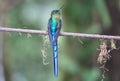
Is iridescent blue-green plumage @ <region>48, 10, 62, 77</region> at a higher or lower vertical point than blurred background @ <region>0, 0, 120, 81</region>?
higher

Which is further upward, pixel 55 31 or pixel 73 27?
pixel 55 31

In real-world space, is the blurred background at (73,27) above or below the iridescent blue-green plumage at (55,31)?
below

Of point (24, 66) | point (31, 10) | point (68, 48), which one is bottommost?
point (24, 66)

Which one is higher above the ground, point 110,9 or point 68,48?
point 110,9

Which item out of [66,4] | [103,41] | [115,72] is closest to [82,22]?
[66,4]

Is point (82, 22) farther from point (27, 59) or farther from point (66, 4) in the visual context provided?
point (27, 59)

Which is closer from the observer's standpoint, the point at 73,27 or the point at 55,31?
the point at 55,31

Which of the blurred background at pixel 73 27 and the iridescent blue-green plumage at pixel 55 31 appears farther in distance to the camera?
the blurred background at pixel 73 27

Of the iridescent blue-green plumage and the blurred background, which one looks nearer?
the iridescent blue-green plumage

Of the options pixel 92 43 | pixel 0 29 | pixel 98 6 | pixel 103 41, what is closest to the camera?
pixel 0 29

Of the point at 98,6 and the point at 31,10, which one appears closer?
the point at 98,6

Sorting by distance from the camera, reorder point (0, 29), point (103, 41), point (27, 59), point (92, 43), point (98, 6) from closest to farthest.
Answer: point (0, 29), point (103, 41), point (98, 6), point (92, 43), point (27, 59)
